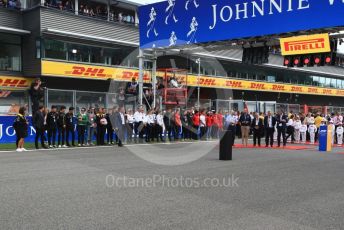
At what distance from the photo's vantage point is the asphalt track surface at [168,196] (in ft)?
19.2

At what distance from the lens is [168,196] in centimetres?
763

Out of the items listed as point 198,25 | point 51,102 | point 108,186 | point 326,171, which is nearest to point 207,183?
point 108,186

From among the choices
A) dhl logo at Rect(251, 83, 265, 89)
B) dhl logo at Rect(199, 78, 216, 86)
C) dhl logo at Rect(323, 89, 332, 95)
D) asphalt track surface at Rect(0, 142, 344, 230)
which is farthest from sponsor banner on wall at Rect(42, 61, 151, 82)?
dhl logo at Rect(323, 89, 332, 95)

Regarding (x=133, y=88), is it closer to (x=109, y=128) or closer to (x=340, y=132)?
(x=109, y=128)

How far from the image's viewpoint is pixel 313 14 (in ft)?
53.2

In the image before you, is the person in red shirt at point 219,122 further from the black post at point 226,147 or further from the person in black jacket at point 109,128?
the black post at point 226,147

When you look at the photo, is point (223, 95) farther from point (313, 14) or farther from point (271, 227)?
point (271, 227)

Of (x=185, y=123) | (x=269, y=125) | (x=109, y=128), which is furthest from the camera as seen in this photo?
(x=185, y=123)

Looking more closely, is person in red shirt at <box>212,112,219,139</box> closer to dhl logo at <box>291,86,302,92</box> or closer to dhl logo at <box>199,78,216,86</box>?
dhl logo at <box>199,78,216,86</box>

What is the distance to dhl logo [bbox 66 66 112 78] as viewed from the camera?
98.0 feet

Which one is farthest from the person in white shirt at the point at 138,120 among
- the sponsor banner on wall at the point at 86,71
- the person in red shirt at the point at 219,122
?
the person in red shirt at the point at 219,122

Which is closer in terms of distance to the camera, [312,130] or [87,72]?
[312,130]

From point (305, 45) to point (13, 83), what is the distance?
19558 millimetres

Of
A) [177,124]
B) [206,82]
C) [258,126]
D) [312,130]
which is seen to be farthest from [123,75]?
[258,126]
